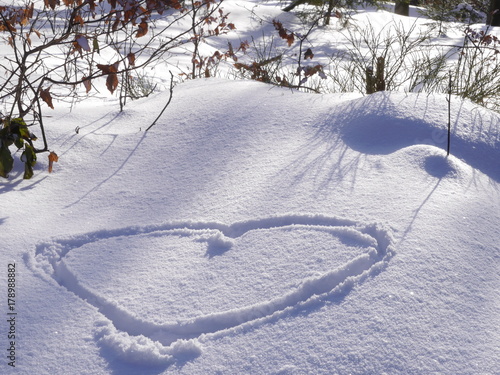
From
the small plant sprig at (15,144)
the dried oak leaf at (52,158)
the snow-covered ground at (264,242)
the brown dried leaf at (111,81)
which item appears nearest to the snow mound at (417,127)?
the snow-covered ground at (264,242)

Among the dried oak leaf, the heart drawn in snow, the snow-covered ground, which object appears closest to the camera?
the snow-covered ground

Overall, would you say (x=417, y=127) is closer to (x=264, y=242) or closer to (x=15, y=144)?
(x=264, y=242)

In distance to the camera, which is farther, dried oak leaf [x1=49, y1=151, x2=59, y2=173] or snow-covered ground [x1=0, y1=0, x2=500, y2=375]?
dried oak leaf [x1=49, y1=151, x2=59, y2=173]

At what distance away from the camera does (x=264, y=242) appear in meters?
1.70

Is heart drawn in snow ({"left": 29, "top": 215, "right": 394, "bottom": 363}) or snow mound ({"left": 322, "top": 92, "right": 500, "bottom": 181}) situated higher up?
snow mound ({"left": 322, "top": 92, "right": 500, "bottom": 181})

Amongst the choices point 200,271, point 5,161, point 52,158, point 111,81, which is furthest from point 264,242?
point 5,161

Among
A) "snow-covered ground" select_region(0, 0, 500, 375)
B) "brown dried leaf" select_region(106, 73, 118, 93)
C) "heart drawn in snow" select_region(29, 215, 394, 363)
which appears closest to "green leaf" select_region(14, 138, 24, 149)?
"snow-covered ground" select_region(0, 0, 500, 375)

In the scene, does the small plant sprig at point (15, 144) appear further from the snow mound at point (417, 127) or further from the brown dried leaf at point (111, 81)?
the snow mound at point (417, 127)

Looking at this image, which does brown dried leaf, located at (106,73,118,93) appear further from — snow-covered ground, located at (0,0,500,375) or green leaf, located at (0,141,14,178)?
green leaf, located at (0,141,14,178)

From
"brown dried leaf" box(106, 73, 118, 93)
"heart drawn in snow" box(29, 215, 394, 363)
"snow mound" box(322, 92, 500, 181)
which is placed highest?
"brown dried leaf" box(106, 73, 118, 93)

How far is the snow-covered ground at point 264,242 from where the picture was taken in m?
1.31

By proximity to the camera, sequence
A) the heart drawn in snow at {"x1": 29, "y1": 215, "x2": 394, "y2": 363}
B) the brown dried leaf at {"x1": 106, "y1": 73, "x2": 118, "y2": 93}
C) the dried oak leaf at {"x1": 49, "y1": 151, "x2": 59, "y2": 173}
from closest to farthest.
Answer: the heart drawn in snow at {"x1": 29, "y1": 215, "x2": 394, "y2": 363} < the brown dried leaf at {"x1": 106, "y1": 73, "x2": 118, "y2": 93} < the dried oak leaf at {"x1": 49, "y1": 151, "x2": 59, "y2": 173}

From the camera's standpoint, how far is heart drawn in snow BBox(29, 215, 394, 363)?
4.64ft

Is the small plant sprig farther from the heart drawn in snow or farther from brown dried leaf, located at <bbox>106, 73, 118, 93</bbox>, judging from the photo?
the heart drawn in snow
